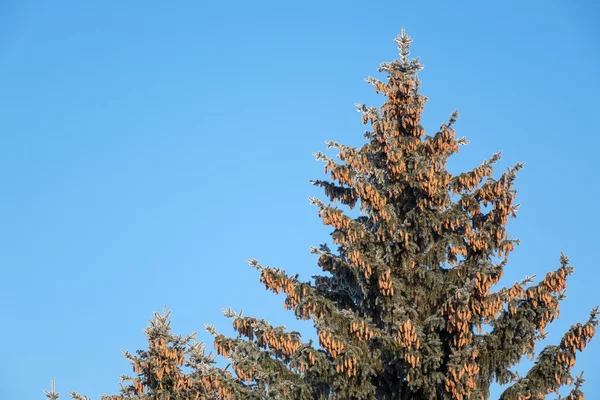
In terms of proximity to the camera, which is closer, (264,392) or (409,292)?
(264,392)

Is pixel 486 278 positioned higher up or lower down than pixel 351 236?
lower down

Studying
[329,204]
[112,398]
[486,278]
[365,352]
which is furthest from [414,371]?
[112,398]

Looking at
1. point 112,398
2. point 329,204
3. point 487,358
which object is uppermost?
point 329,204

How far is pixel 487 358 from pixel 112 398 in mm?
9082

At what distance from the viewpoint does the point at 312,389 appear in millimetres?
22250

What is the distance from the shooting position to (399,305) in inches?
902

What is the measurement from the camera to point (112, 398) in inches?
942

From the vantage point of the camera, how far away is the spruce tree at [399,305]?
21.3 m

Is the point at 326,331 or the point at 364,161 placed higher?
the point at 364,161

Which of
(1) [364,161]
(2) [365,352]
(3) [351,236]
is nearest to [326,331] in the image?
(2) [365,352]

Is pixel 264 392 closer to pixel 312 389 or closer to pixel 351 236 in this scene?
pixel 312 389

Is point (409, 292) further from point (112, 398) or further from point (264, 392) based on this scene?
point (112, 398)

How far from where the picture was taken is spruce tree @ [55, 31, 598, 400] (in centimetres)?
2131

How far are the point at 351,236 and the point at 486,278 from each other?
3.51 metres
